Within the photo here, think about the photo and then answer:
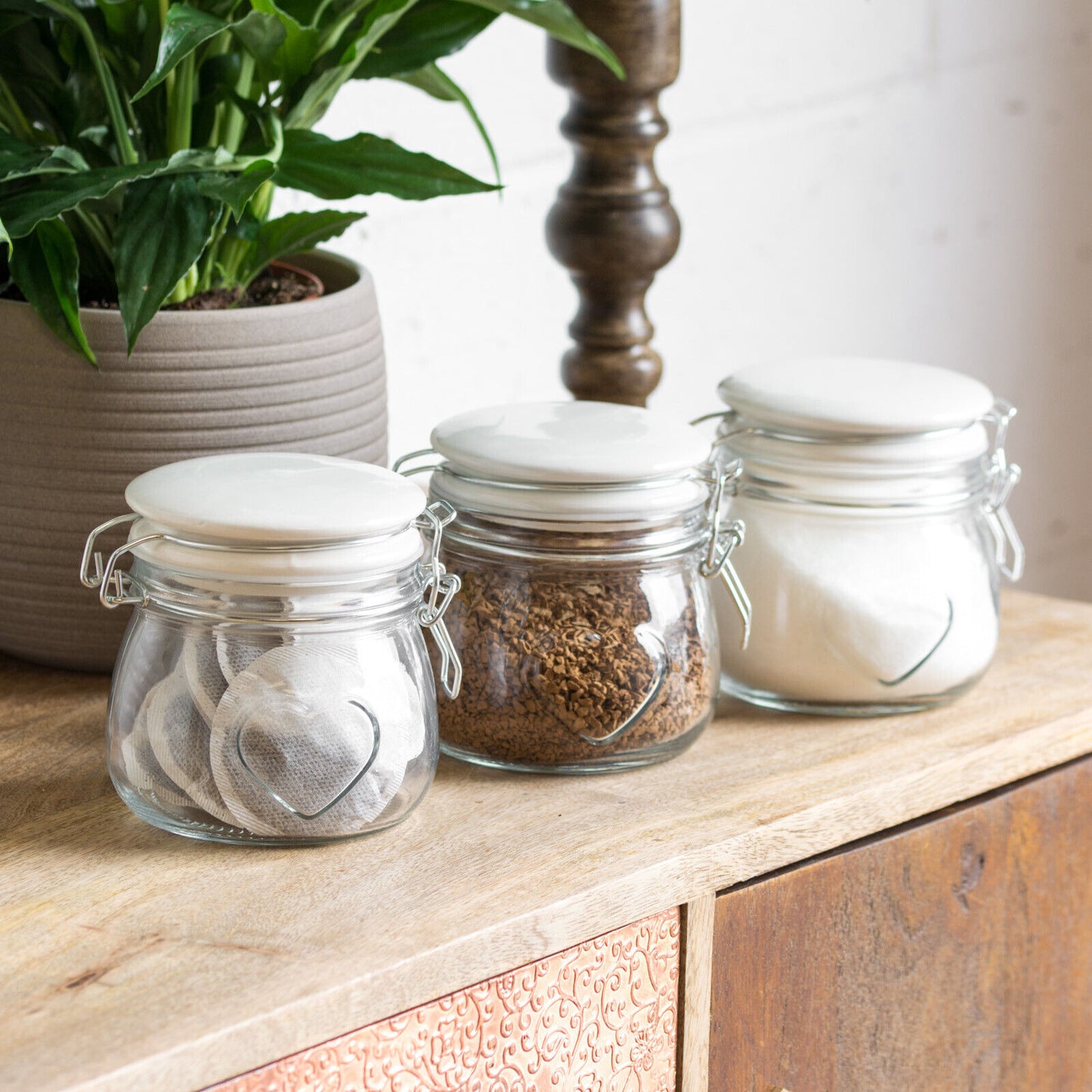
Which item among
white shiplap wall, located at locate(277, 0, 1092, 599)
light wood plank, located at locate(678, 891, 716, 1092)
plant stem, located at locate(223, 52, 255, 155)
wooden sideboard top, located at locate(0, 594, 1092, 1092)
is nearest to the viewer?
wooden sideboard top, located at locate(0, 594, 1092, 1092)

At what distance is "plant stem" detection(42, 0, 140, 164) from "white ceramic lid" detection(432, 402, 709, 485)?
17 cm

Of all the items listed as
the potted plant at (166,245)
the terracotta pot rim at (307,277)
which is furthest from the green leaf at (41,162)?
the terracotta pot rim at (307,277)

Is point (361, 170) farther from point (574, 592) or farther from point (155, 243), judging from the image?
point (574, 592)

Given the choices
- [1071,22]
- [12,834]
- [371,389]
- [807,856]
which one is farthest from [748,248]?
[12,834]

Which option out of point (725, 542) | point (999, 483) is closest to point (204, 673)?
point (725, 542)

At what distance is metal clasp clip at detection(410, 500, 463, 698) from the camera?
531 mm

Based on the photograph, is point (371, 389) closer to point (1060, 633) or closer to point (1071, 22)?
point (1060, 633)

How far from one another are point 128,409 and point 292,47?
156 mm

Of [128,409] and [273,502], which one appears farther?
[128,409]

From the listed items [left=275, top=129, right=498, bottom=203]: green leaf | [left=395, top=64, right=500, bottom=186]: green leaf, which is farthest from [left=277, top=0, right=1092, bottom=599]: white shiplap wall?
[left=275, top=129, right=498, bottom=203]: green leaf

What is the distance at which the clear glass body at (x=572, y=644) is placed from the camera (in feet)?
1.79

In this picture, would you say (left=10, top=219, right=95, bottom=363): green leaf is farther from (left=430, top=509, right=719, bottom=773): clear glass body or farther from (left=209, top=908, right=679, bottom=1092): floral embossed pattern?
(left=209, top=908, right=679, bottom=1092): floral embossed pattern

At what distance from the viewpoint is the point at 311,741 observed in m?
0.48

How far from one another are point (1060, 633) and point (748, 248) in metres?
0.57
